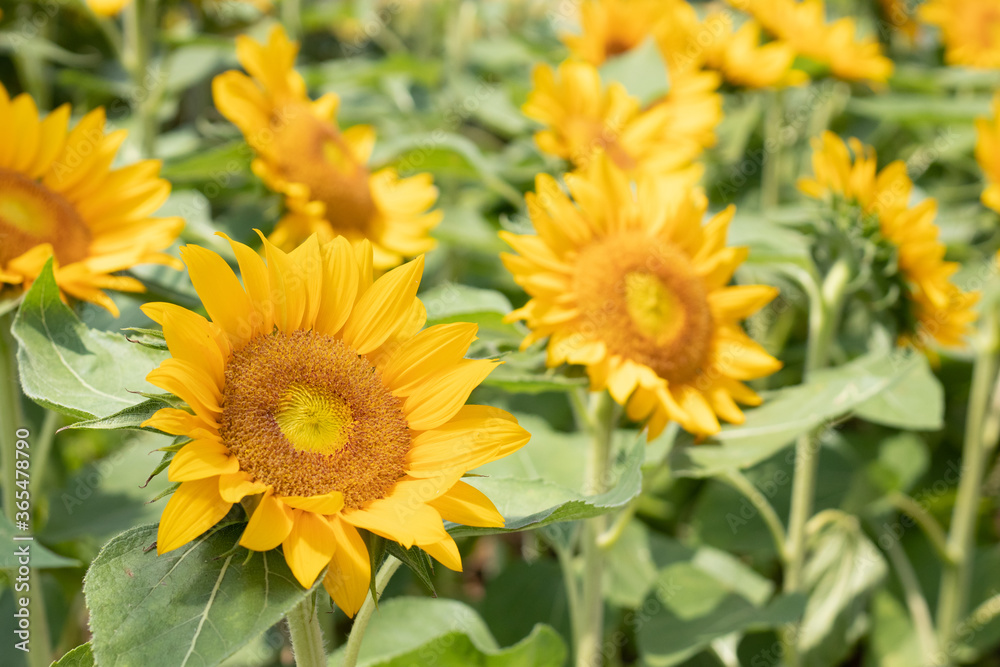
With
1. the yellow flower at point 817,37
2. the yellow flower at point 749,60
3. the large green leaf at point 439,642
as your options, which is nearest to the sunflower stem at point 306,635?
the large green leaf at point 439,642

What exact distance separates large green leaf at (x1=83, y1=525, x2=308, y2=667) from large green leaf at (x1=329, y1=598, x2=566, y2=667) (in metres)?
0.34

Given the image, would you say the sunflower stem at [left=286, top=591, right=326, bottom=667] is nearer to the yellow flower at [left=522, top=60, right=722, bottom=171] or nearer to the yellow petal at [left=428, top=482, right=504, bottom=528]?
the yellow petal at [left=428, top=482, right=504, bottom=528]

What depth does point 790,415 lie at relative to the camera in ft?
3.57

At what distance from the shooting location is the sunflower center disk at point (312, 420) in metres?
0.69

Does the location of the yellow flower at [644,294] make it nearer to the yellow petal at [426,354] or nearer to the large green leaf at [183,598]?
the yellow petal at [426,354]

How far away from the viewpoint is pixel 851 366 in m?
1.15

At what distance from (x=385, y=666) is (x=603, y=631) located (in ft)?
2.26

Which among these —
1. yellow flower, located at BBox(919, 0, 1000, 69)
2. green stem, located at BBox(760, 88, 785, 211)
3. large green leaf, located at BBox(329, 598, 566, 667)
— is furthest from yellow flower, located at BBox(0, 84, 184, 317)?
yellow flower, located at BBox(919, 0, 1000, 69)

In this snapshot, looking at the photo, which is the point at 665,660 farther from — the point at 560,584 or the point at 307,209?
the point at 307,209

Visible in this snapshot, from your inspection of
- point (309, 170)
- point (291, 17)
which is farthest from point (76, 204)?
point (291, 17)

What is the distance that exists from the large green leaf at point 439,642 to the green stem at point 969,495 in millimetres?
941

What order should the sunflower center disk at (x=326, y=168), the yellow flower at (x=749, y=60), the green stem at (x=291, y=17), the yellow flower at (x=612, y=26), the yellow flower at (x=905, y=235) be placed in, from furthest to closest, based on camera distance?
the green stem at (x=291, y=17), the yellow flower at (x=612, y=26), the yellow flower at (x=749, y=60), the sunflower center disk at (x=326, y=168), the yellow flower at (x=905, y=235)

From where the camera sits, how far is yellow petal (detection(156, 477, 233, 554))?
612mm

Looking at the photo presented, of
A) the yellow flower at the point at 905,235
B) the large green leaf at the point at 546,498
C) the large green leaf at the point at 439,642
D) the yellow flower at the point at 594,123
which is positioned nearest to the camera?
the large green leaf at the point at 546,498
